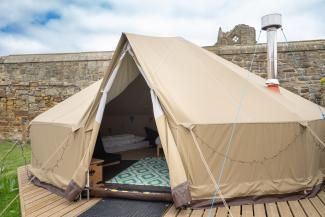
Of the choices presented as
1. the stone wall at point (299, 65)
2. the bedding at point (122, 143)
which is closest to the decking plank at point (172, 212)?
the bedding at point (122, 143)

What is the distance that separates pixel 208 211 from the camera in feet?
10.5

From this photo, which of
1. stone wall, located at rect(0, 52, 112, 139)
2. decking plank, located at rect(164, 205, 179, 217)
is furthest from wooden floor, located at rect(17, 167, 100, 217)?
stone wall, located at rect(0, 52, 112, 139)

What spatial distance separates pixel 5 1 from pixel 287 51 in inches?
A: 335

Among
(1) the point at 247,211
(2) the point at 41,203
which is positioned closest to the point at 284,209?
(1) the point at 247,211

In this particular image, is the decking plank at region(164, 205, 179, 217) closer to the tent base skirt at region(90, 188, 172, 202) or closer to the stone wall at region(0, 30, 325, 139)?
the tent base skirt at region(90, 188, 172, 202)

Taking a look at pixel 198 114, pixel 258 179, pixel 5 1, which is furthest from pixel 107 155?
pixel 5 1

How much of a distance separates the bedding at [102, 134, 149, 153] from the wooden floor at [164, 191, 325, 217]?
3467mm

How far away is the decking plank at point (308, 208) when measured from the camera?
120 inches

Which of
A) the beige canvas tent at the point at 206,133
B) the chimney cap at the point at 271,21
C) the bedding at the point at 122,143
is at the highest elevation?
the chimney cap at the point at 271,21

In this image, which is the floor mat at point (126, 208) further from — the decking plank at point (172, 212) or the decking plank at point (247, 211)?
the decking plank at point (247, 211)

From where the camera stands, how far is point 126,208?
132 inches

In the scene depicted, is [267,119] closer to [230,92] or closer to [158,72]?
[230,92]

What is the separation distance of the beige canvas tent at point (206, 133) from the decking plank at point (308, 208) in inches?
6.5

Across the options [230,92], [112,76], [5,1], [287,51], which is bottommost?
[230,92]
